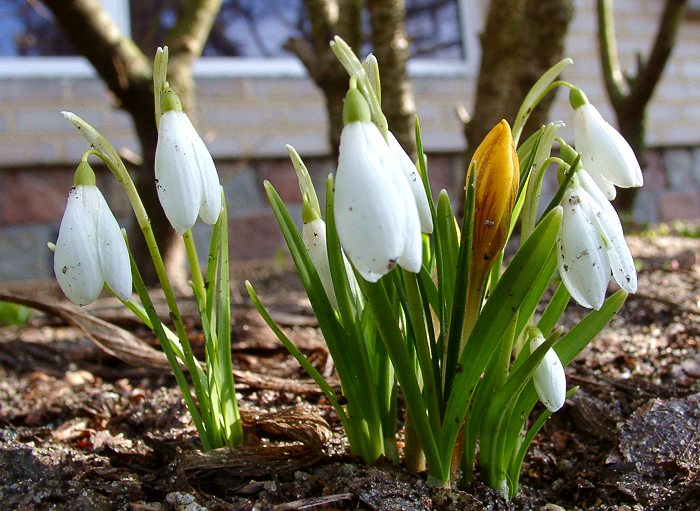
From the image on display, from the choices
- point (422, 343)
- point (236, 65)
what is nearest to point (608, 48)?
point (236, 65)

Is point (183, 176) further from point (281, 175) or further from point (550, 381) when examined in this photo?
point (281, 175)

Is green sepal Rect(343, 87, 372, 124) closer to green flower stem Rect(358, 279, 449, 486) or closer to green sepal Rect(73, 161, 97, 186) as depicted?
green flower stem Rect(358, 279, 449, 486)

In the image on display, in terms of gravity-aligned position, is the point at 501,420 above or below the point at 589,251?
below

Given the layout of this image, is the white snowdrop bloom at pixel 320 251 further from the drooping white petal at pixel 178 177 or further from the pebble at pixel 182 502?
the pebble at pixel 182 502

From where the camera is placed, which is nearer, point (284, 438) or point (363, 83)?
point (363, 83)

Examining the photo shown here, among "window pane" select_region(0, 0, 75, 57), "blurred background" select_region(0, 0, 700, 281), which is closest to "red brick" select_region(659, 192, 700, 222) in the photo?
"blurred background" select_region(0, 0, 700, 281)

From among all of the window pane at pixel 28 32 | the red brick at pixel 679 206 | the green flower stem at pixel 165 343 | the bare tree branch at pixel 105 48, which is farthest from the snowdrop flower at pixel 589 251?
the red brick at pixel 679 206

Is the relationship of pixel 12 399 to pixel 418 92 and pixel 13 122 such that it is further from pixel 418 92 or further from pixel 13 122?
pixel 418 92
